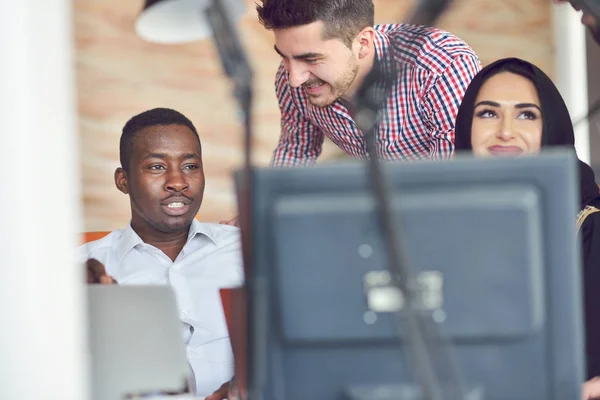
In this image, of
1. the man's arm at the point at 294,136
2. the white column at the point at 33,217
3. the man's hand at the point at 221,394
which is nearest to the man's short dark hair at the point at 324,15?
the man's arm at the point at 294,136

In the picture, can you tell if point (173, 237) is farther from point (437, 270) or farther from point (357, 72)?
point (437, 270)

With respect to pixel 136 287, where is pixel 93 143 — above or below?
above

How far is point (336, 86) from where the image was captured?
2.43m

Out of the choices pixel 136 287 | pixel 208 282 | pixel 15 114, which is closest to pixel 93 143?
pixel 208 282

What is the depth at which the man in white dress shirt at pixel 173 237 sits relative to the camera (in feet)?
7.66

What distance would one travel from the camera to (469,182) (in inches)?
35.2

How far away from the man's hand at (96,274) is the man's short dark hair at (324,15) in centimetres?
78

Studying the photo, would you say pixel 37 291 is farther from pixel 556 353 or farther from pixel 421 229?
pixel 556 353

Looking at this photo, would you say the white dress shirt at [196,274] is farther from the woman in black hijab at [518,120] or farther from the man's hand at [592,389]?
the man's hand at [592,389]

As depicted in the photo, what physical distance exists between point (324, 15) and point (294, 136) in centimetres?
42

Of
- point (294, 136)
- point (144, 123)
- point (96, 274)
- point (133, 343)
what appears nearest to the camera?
point (133, 343)

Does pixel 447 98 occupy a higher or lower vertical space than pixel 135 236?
higher

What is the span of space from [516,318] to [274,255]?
0.24 meters

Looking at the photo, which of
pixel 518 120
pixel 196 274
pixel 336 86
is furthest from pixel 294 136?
pixel 518 120
